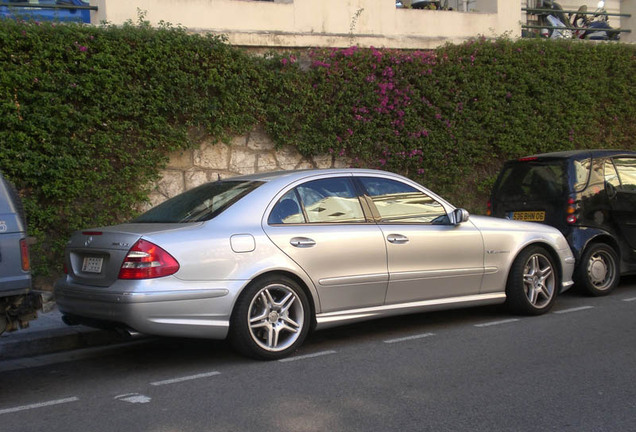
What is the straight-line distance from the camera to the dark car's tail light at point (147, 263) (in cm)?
573

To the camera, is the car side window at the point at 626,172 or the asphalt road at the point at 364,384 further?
the car side window at the point at 626,172

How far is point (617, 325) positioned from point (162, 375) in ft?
14.6

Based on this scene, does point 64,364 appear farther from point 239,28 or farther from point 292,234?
point 239,28

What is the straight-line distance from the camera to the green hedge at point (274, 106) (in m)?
9.16

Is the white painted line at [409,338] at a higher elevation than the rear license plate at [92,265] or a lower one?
lower

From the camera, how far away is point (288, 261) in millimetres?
6262

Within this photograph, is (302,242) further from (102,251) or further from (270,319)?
(102,251)

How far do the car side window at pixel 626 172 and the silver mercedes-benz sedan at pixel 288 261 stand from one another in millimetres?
2342

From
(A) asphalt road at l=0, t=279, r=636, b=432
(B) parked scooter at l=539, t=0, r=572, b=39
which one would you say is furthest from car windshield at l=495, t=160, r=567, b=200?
(B) parked scooter at l=539, t=0, r=572, b=39

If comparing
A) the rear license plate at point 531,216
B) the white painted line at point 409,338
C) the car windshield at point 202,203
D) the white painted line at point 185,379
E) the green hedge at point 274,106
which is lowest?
the white painted line at point 409,338

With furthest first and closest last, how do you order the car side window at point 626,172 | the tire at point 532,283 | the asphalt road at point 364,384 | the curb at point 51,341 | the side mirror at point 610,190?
the car side window at point 626,172 < the side mirror at point 610,190 < the tire at point 532,283 < the curb at point 51,341 < the asphalt road at point 364,384

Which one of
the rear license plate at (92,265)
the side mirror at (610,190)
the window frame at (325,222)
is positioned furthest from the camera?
the side mirror at (610,190)

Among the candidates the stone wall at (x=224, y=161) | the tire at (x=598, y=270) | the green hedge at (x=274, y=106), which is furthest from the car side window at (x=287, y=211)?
the tire at (x=598, y=270)

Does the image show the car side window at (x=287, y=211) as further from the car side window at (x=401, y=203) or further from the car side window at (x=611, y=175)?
the car side window at (x=611, y=175)
